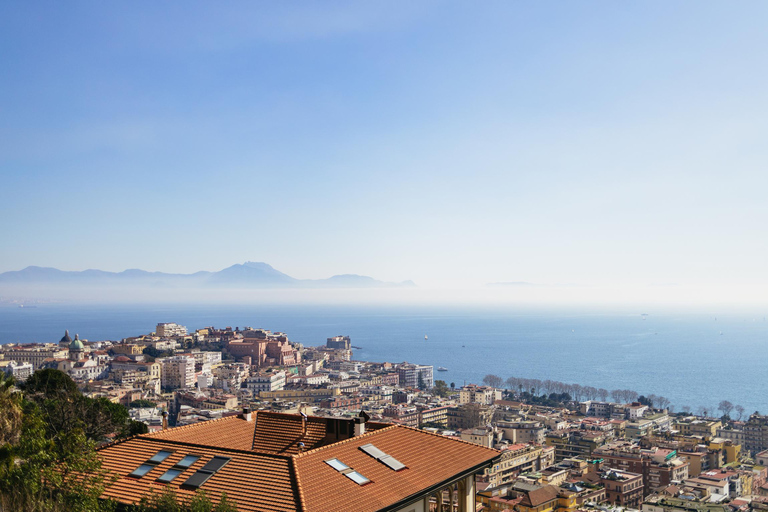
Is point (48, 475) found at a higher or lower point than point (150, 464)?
higher

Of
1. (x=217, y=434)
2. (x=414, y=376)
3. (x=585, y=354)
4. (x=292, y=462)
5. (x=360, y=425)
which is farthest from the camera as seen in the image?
(x=585, y=354)

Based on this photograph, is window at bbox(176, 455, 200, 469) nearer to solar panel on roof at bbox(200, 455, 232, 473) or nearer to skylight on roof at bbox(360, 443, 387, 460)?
solar panel on roof at bbox(200, 455, 232, 473)

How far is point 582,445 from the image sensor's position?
35.2m

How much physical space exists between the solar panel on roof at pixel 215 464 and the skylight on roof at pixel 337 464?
2.70ft

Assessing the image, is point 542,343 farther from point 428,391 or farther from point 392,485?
point 392,485

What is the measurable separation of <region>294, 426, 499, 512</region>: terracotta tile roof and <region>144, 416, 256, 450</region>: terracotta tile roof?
3.82ft

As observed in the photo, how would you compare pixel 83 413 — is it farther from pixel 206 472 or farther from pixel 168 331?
pixel 168 331

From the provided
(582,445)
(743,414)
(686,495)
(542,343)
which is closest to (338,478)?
(686,495)

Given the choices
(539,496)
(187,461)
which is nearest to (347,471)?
(187,461)

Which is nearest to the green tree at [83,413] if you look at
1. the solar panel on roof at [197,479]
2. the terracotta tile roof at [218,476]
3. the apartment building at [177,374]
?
the terracotta tile roof at [218,476]

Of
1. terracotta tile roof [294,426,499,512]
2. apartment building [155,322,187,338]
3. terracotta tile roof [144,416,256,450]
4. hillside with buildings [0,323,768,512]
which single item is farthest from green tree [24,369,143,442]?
apartment building [155,322,187,338]

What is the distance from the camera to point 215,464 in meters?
5.01

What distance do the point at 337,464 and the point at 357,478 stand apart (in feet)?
0.72

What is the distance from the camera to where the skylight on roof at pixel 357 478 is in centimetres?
480
